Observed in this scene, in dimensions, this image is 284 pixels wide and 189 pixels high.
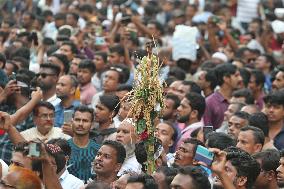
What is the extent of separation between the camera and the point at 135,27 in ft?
59.0

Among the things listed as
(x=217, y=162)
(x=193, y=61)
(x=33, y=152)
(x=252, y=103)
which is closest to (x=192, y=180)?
(x=217, y=162)

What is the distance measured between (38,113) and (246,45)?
297 inches

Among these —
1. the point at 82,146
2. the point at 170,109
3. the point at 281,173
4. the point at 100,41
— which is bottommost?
the point at 100,41

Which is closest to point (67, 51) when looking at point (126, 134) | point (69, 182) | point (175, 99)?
point (175, 99)

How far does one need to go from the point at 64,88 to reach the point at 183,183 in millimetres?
5040

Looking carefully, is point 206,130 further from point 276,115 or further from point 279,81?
point 279,81

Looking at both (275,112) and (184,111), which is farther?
(184,111)

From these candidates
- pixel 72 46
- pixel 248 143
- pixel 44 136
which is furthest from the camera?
pixel 72 46

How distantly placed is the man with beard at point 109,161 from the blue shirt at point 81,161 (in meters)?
0.87

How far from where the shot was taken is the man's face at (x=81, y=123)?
1057 centimetres

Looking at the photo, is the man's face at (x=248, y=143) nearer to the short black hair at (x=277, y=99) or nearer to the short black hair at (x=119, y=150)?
the short black hair at (x=119, y=150)

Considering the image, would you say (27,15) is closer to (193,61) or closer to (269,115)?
(193,61)

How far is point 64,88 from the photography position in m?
12.4

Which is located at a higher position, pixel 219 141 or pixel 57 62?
pixel 219 141
